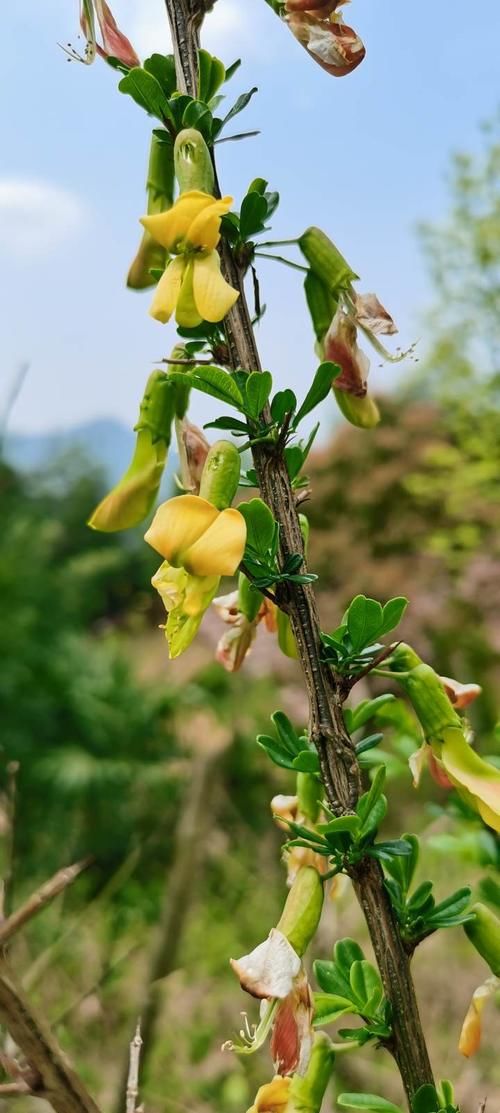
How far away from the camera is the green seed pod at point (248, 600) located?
1.52 feet

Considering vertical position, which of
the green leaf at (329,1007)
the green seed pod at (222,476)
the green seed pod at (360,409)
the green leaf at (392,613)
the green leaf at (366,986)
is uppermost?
the green seed pod at (360,409)

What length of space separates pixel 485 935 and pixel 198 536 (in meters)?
0.22

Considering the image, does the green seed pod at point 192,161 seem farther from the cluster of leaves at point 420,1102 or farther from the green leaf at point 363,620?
the cluster of leaves at point 420,1102

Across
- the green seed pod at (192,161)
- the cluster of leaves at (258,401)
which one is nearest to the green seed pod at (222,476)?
the cluster of leaves at (258,401)

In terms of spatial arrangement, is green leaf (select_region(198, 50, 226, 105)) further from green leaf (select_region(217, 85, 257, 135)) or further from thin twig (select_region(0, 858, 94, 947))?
thin twig (select_region(0, 858, 94, 947))

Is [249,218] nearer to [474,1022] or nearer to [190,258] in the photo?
[190,258]

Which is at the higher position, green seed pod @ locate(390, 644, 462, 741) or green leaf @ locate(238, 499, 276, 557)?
green leaf @ locate(238, 499, 276, 557)

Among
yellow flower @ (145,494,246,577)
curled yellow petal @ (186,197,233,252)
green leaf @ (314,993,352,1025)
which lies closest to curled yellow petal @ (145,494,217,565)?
yellow flower @ (145,494,246,577)

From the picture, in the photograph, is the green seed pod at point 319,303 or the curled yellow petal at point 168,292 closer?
the curled yellow petal at point 168,292

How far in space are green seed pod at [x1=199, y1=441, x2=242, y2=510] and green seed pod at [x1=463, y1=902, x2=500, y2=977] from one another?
0.70 ft

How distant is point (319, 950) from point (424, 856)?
1142 mm

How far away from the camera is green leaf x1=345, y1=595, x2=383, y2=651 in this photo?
392 millimetres

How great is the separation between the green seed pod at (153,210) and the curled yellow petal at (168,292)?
0.31ft

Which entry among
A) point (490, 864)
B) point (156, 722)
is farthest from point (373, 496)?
point (490, 864)
